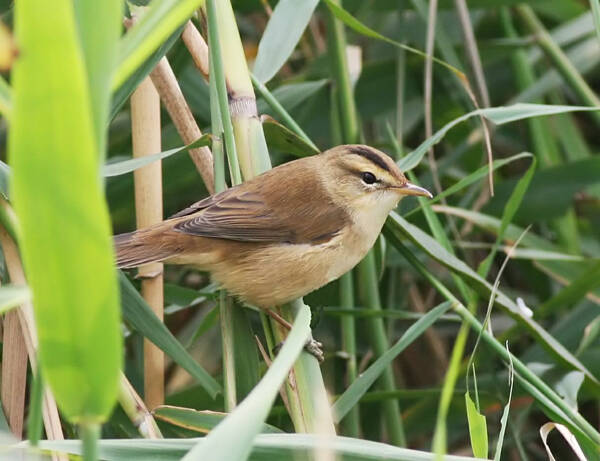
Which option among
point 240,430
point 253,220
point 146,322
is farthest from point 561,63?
point 240,430

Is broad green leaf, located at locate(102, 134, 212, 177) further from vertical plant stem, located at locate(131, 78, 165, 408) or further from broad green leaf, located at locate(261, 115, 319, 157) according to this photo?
vertical plant stem, located at locate(131, 78, 165, 408)

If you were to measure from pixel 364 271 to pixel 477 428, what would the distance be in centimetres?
119

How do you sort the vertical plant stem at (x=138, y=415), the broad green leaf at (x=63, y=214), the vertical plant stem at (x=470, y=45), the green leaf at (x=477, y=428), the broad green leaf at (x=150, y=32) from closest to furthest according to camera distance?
the broad green leaf at (x=63, y=214) < the broad green leaf at (x=150, y=32) < the green leaf at (x=477, y=428) < the vertical plant stem at (x=138, y=415) < the vertical plant stem at (x=470, y=45)

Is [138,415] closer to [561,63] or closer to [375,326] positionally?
[375,326]

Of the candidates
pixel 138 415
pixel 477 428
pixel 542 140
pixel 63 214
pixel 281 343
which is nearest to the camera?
pixel 63 214

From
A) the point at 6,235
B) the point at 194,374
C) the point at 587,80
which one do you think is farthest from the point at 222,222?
the point at 587,80

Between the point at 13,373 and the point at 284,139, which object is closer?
the point at 13,373

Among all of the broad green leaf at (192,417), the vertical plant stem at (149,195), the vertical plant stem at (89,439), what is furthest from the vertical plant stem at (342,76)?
the vertical plant stem at (89,439)

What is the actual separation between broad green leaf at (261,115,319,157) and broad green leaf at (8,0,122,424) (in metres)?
1.22

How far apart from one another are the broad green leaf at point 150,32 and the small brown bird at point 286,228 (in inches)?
38.7

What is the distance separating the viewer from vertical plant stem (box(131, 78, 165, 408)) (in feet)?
7.12

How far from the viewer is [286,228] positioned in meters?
2.35

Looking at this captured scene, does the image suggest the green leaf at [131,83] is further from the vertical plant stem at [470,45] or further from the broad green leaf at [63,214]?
the vertical plant stem at [470,45]

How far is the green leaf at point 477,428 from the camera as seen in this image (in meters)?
1.29
